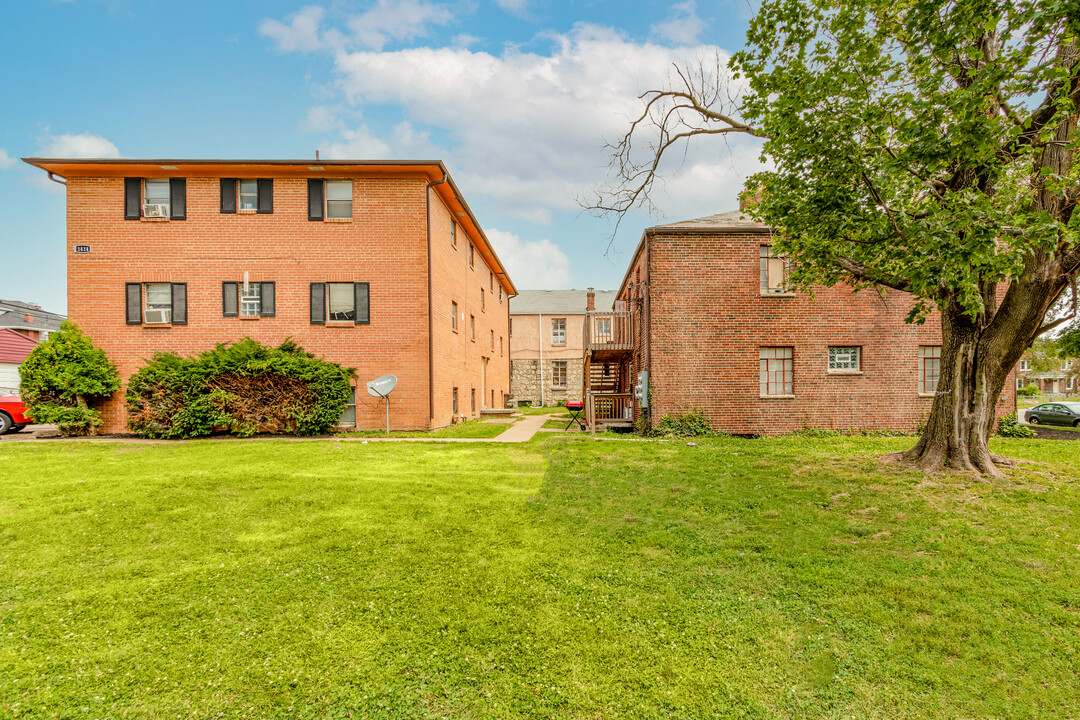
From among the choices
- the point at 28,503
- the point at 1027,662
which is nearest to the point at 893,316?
the point at 1027,662

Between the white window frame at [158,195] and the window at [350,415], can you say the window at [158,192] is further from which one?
the window at [350,415]

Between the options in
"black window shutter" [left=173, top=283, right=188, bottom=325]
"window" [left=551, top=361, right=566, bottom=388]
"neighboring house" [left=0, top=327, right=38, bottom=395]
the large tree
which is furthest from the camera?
"window" [left=551, top=361, right=566, bottom=388]

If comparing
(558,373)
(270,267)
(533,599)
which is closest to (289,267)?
(270,267)

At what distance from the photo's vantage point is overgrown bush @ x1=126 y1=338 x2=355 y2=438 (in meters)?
12.1

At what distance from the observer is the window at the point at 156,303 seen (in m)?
13.6

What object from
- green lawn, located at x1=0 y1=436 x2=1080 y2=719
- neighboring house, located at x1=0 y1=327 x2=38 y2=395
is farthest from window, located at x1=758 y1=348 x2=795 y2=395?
neighboring house, located at x1=0 y1=327 x2=38 y2=395

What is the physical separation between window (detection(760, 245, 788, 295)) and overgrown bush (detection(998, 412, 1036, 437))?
730 centimetres

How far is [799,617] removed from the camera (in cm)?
349

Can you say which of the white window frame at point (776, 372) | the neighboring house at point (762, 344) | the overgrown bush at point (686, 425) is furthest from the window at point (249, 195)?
the white window frame at point (776, 372)

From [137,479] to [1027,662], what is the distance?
9435 millimetres

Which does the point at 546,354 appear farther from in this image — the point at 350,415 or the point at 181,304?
the point at 181,304

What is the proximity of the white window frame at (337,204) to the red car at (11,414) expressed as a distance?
10274 mm

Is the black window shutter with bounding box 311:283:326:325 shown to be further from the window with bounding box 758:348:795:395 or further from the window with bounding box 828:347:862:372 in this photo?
the window with bounding box 828:347:862:372

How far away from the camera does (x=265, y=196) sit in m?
13.6
